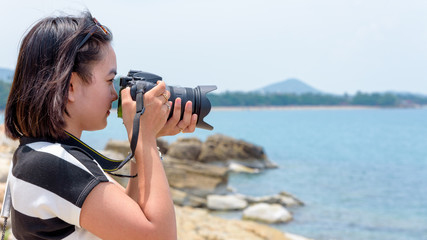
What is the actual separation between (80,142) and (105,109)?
117 millimetres

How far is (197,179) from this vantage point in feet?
38.0

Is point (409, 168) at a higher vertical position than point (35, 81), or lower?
lower

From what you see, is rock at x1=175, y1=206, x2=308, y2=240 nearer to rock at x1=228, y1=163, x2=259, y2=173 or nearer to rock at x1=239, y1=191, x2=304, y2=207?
rock at x1=239, y1=191, x2=304, y2=207

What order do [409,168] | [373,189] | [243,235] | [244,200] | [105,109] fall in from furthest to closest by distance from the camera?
[409,168] → [373,189] → [244,200] → [243,235] → [105,109]

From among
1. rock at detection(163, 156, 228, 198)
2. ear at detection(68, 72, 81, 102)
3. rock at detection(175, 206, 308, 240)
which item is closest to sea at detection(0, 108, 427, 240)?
ear at detection(68, 72, 81, 102)

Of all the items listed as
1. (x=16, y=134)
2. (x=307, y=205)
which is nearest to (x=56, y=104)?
(x=16, y=134)

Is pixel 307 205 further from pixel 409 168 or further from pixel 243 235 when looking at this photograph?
pixel 409 168

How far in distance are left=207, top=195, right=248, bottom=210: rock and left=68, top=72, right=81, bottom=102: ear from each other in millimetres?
9372

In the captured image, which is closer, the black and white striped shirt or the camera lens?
the black and white striped shirt

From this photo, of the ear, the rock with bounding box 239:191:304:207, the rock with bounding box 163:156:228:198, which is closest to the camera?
the ear

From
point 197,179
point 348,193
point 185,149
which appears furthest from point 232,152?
point 197,179

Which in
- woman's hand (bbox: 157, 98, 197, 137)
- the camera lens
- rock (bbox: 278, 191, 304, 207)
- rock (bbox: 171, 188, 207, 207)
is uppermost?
the camera lens

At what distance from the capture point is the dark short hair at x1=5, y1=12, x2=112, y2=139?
3.91 ft

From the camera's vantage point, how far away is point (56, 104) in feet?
3.90
